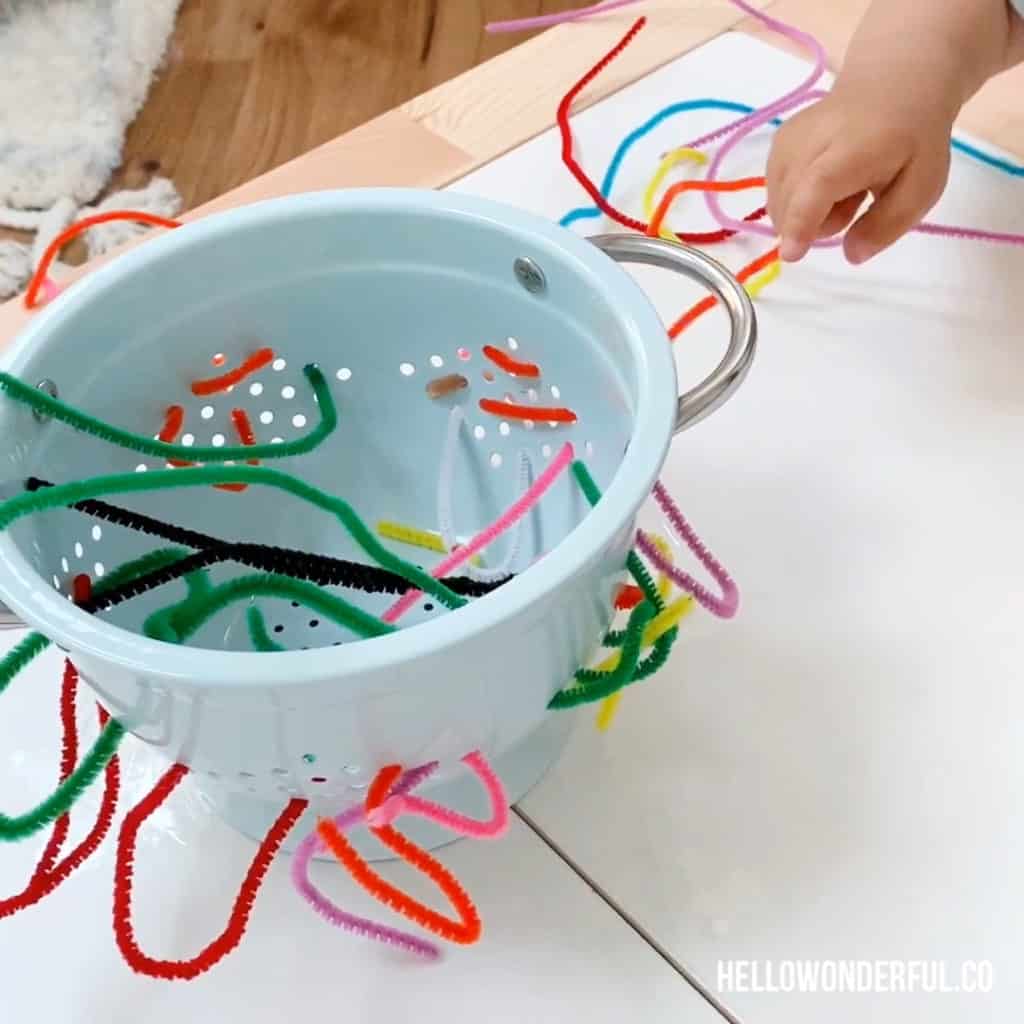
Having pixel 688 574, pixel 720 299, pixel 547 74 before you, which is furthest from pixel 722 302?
pixel 547 74

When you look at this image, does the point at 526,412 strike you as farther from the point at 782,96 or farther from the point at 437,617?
the point at 782,96

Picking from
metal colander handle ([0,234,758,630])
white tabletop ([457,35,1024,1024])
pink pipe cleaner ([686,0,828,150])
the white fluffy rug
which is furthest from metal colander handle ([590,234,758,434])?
the white fluffy rug

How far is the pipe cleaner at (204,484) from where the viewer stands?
282 mm

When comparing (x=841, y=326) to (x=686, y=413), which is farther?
(x=841, y=326)

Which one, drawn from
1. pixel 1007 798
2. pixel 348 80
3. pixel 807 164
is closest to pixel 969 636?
pixel 1007 798

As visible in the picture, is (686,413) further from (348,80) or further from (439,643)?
(348,80)

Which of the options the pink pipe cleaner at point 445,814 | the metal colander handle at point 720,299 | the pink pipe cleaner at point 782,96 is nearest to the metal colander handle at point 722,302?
the metal colander handle at point 720,299

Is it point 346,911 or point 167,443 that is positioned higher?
point 167,443

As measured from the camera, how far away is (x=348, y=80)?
100 cm

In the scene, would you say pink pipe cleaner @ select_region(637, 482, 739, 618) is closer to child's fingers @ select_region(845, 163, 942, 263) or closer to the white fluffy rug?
child's fingers @ select_region(845, 163, 942, 263)

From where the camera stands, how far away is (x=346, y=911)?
14.0 inches

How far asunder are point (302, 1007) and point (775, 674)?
0.60ft

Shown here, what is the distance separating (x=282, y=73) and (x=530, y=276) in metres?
0.75

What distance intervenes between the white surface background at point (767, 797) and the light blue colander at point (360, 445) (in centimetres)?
3
